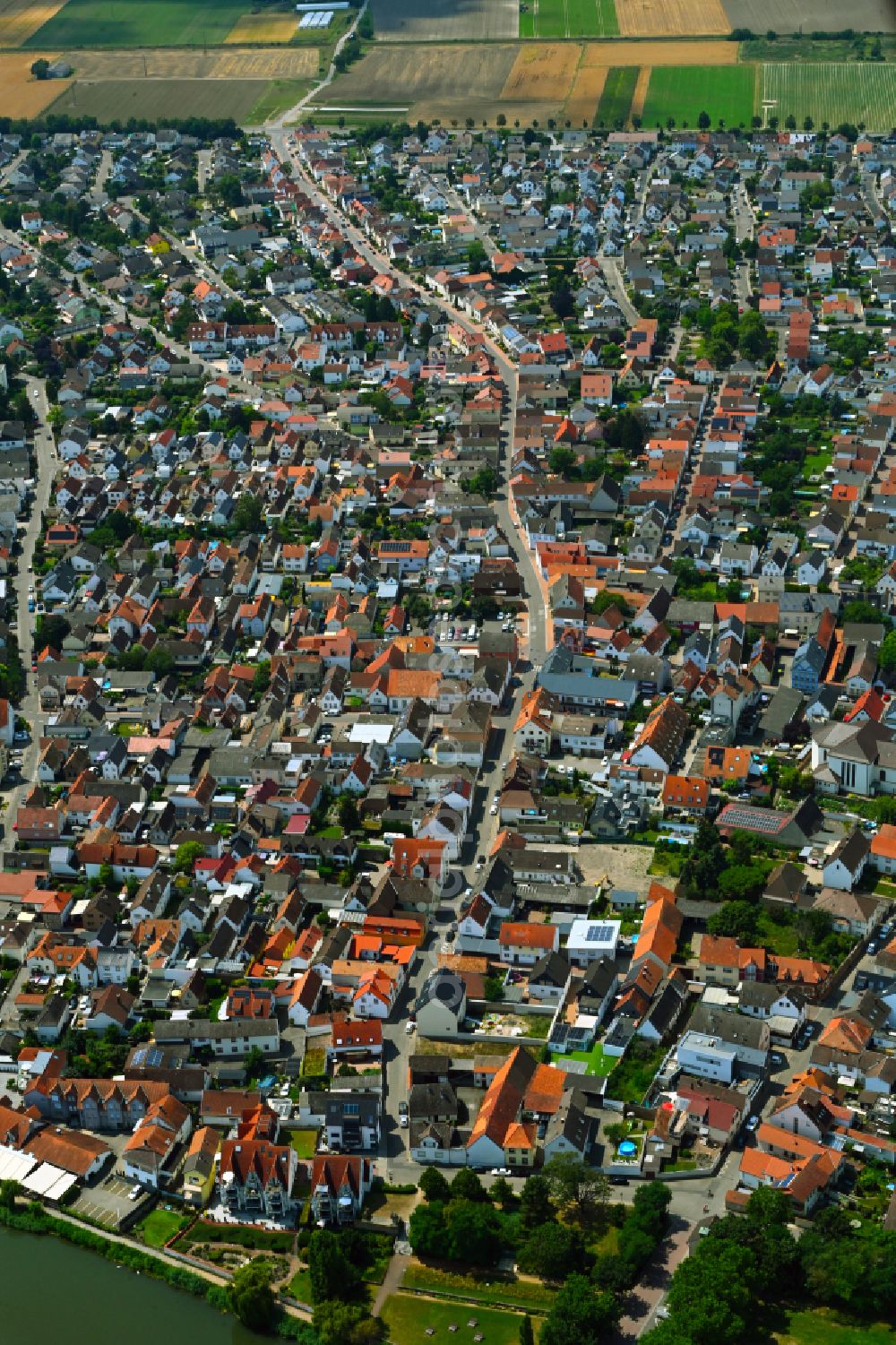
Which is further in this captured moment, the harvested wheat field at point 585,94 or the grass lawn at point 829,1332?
the harvested wheat field at point 585,94

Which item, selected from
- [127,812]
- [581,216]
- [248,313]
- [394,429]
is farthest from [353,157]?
[127,812]

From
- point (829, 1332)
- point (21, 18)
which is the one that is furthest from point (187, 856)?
point (21, 18)

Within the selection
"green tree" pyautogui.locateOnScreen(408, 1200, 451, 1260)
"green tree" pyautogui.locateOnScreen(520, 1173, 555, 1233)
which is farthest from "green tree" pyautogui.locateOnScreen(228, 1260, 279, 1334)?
"green tree" pyautogui.locateOnScreen(520, 1173, 555, 1233)

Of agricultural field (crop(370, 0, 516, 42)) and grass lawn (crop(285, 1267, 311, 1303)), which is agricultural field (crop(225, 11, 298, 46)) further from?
grass lawn (crop(285, 1267, 311, 1303))

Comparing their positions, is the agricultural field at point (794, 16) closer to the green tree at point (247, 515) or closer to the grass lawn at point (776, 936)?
the green tree at point (247, 515)

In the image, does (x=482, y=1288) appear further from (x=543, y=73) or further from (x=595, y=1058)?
(x=543, y=73)

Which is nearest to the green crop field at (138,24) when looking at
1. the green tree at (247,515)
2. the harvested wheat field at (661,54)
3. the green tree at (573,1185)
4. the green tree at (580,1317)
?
the harvested wheat field at (661,54)

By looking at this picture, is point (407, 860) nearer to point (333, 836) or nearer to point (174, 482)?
point (333, 836)
